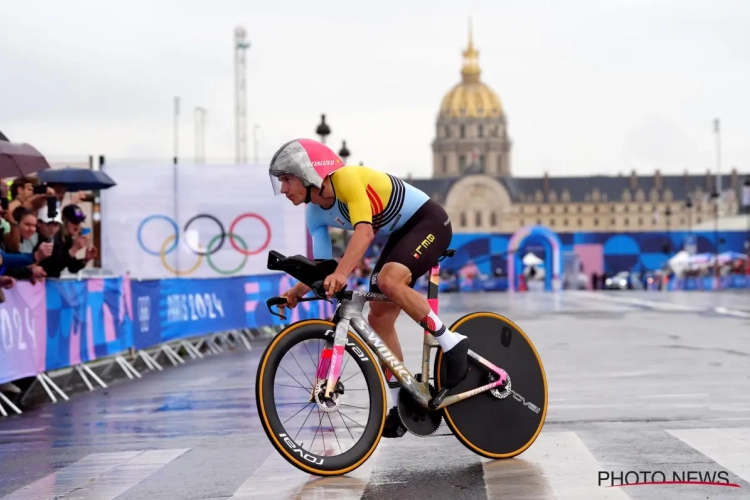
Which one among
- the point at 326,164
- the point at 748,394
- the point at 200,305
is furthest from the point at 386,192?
the point at 200,305

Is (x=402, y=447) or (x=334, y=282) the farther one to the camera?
(x=402, y=447)

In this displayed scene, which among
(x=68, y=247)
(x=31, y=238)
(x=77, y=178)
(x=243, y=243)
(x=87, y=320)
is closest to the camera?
(x=31, y=238)

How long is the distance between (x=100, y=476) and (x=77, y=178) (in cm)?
1408

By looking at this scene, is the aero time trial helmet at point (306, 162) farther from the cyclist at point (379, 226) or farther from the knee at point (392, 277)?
the knee at point (392, 277)

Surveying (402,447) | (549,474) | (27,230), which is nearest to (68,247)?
(27,230)

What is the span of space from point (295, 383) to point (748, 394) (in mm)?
5482

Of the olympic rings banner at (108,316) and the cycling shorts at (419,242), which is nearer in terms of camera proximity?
the cycling shorts at (419,242)

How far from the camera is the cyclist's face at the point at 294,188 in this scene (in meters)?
6.62

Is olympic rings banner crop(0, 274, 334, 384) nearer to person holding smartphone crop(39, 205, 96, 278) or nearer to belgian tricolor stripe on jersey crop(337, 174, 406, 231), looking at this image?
person holding smartphone crop(39, 205, 96, 278)

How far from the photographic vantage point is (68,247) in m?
14.5

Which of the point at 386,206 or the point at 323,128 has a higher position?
the point at 323,128

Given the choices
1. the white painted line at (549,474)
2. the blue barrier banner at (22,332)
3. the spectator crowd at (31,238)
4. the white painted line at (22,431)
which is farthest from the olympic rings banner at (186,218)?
the white painted line at (549,474)

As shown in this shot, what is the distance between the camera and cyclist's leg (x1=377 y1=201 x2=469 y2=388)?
21.9 ft
